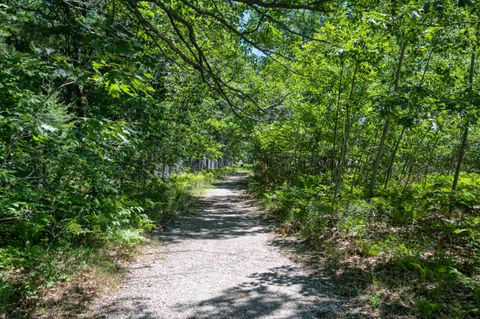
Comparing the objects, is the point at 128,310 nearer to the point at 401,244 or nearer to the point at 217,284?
the point at 217,284

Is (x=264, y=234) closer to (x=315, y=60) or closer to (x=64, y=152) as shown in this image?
(x=315, y=60)

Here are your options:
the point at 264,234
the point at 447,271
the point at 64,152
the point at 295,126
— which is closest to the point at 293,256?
the point at 264,234

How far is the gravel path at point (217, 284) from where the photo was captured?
3797mm

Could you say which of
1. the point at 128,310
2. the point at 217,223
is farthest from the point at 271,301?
the point at 217,223

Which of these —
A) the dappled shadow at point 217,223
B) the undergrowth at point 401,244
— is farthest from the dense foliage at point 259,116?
the dappled shadow at point 217,223

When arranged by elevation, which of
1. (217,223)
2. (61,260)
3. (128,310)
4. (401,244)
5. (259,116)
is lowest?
(217,223)

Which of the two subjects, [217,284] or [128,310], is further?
[217,284]

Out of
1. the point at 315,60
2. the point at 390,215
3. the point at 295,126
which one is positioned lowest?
the point at 390,215

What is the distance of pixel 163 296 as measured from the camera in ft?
13.8

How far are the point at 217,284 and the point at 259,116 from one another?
297 centimetres

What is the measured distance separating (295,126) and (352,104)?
11.9ft

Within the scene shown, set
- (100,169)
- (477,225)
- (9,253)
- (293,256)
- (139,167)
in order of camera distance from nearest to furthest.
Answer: (9,253) → (100,169) → (477,225) → (293,256) → (139,167)

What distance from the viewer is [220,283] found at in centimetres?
466

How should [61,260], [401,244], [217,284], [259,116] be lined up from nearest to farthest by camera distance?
Result: [61,260] < [217,284] < [401,244] < [259,116]
